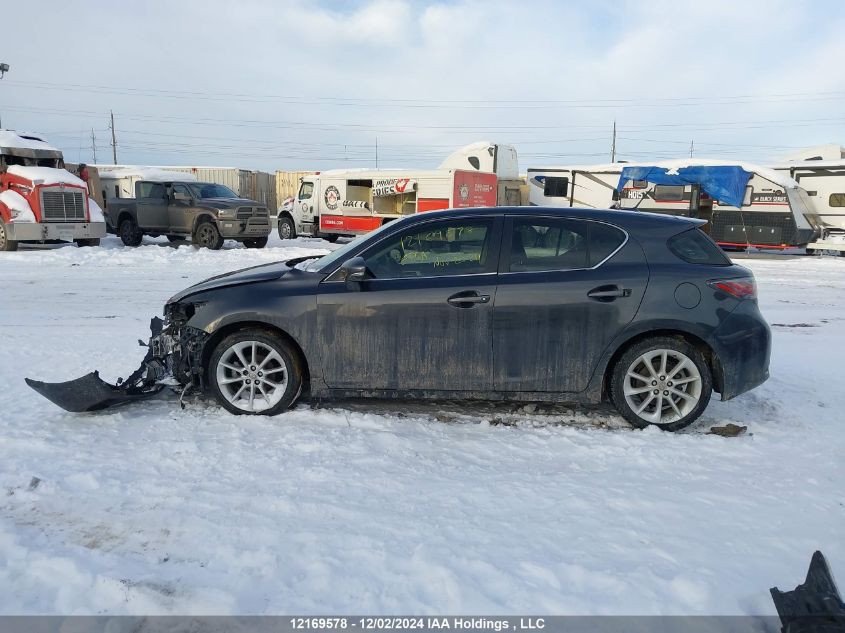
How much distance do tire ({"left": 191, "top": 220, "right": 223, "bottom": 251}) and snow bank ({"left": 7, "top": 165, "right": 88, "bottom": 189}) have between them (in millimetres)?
3329

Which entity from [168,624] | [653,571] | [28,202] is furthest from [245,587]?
[28,202]

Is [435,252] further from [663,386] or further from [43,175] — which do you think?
[43,175]

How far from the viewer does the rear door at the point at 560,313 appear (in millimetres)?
4422

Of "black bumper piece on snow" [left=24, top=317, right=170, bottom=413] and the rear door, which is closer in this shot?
the rear door

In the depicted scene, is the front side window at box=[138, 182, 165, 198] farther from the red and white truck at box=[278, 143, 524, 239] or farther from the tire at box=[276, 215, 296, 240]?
the tire at box=[276, 215, 296, 240]

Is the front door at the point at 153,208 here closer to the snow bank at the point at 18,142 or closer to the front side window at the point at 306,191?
the snow bank at the point at 18,142

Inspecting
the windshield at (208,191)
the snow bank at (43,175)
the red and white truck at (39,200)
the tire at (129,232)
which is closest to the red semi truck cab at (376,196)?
the windshield at (208,191)

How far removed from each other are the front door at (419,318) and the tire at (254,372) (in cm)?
31

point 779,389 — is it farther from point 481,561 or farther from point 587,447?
point 481,561

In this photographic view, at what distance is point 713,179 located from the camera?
20906mm

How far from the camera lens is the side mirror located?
453cm

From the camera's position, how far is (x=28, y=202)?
16.4 meters

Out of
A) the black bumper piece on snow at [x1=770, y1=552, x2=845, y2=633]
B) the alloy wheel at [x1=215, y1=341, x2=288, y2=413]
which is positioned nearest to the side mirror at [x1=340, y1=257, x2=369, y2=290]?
the alloy wheel at [x1=215, y1=341, x2=288, y2=413]

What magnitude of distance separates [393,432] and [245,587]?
1833 millimetres
